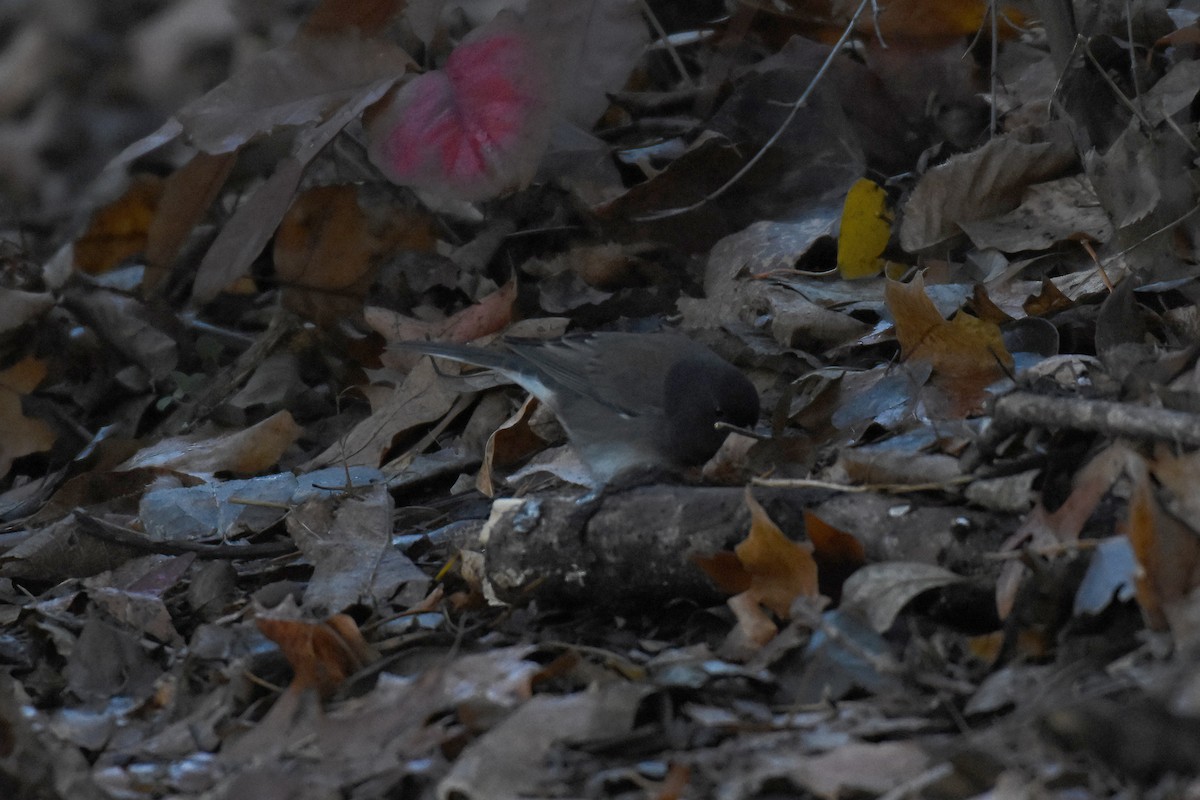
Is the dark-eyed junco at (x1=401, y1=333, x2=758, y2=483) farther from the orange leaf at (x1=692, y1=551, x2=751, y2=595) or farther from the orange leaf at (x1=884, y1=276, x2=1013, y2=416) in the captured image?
the orange leaf at (x1=692, y1=551, x2=751, y2=595)

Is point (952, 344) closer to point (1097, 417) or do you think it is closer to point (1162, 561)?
point (1097, 417)

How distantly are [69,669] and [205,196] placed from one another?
2.58 m

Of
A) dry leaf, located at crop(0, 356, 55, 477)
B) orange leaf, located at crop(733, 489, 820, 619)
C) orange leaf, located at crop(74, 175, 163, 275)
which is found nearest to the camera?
orange leaf, located at crop(733, 489, 820, 619)

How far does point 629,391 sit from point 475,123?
1.03 metres

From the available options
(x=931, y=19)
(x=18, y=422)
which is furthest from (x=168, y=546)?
(x=931, y=19)

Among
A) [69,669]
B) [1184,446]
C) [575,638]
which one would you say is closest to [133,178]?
[69,669]

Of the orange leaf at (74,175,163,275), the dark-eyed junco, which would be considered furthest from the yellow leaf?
the orange leaf at (74,175,163,275)

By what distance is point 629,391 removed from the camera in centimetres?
402

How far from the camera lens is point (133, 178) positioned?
6.17m

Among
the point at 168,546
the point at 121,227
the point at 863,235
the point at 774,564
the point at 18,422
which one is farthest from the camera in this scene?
the point at 121,227

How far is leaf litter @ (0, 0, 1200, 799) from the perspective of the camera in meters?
2.11

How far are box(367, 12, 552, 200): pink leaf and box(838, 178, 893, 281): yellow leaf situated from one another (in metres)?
1.00

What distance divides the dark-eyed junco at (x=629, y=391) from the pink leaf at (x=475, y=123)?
0.54m

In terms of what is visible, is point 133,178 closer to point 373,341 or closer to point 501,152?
point 373,341
